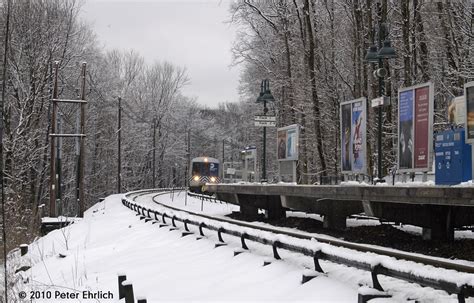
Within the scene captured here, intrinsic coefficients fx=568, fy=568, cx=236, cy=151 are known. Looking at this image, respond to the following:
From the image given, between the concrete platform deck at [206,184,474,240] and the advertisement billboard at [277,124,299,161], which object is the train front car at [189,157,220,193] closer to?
the advertisement billboard at [277,124,299,161]

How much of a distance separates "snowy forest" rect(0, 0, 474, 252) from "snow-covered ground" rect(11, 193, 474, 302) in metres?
4.13

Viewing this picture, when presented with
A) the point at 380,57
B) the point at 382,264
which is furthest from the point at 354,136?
the point at 382,264

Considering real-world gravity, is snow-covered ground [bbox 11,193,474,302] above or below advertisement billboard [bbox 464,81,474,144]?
below

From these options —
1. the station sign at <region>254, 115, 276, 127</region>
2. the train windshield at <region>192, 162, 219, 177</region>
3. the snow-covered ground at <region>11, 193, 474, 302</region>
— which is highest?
the station sign at <region>254, 115, 276, 127</region>

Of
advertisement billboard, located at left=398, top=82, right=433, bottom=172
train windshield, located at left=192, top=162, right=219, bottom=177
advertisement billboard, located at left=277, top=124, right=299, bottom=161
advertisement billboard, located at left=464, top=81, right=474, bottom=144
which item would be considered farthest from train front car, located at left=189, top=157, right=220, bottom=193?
advertisement billboard, located at left=464, top=81, right=474, bottom=144

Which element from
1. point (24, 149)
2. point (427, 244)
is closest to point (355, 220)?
point (427, 244)

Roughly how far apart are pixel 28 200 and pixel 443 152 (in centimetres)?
3271

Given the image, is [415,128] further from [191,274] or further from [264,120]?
[264,120]

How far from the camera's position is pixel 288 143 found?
2303 centimetres

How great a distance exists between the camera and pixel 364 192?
12.6m

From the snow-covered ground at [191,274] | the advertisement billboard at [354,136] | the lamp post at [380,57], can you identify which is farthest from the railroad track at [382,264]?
the advertisement billboard at [354,136]

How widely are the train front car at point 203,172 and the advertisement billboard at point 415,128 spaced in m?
40.6

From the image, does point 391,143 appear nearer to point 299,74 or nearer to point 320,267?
point 299,74

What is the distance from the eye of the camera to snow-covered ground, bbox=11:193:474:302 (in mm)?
6953
